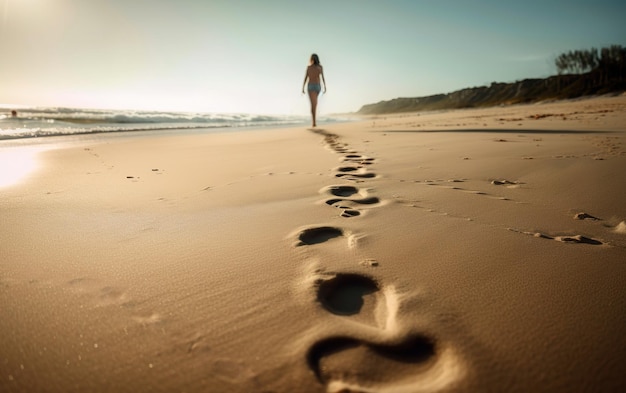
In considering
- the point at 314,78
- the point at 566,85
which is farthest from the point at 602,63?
the point at 314,78

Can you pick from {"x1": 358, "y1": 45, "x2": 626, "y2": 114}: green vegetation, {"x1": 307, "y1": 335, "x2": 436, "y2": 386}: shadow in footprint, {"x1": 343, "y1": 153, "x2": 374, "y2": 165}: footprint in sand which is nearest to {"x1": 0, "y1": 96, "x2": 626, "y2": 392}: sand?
{"x1": 307, "y1": 335, "x2": 436, "y2": 386}: shadow in footprint

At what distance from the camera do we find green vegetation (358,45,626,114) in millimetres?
43469

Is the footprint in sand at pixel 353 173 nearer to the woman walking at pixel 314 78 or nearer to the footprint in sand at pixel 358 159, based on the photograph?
the footprint in sand at pixel 358 159

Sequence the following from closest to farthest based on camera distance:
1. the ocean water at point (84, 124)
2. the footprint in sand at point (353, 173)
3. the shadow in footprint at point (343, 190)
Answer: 1. the shadow in footprint at point (343, 190)
2. the footprint in sand at point (353, 173)
3. the ocean water at point (84, 124)

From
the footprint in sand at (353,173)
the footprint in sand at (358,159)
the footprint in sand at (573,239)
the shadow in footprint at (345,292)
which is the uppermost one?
the footprint in sand at (358,159)

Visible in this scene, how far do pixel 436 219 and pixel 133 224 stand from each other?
1352 mm

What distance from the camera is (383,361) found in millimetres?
630

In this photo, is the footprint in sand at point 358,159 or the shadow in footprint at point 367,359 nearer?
the shadow in footprint at point 367,359

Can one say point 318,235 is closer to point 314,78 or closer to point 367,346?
point 367,346

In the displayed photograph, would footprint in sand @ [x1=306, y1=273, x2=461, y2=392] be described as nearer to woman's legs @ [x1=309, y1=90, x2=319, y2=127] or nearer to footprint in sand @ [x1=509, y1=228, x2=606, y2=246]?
footprint in sand @ [x1=509, y1=228, x2=606, y2=246]

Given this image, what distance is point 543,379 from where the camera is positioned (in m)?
0.58

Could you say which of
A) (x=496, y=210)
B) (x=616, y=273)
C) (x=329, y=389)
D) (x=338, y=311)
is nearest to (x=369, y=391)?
(x=329, y=389)

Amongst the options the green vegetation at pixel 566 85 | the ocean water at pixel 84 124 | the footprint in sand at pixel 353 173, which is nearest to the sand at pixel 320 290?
the footprint in sand at pixel 353 173

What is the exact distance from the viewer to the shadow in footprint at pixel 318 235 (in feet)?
4.11
